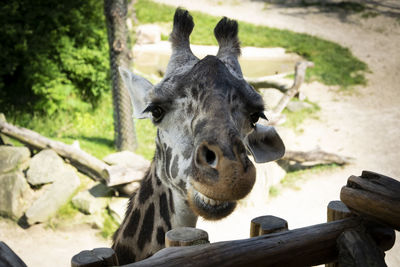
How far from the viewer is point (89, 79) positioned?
9.87 m

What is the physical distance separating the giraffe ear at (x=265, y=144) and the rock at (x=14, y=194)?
5232 mm

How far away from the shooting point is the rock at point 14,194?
6734 mm

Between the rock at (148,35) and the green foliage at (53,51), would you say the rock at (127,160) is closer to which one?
the green foliage at (53,51)

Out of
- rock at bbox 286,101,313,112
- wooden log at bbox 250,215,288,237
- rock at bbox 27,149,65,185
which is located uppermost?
wooden log at bbox 250,215,288,237

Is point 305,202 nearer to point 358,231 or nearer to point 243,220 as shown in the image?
point 243,220

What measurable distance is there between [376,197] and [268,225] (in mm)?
577

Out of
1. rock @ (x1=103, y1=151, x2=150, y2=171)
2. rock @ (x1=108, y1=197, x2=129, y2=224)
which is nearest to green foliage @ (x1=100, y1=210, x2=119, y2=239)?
rock @ (x1=108, y1=197, x2=129, y2=224)

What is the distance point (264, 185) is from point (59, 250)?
3.61 m

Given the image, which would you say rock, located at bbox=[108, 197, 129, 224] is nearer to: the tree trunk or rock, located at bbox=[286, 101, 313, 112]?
the tree trunk

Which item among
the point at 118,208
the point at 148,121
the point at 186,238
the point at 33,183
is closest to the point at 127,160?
the point at 118,208

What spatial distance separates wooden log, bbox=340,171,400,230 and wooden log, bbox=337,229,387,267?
0.12m

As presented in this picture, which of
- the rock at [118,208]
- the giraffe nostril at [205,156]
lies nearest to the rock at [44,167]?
the rock at [118,208]

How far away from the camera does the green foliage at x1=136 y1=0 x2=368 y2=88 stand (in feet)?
39.9

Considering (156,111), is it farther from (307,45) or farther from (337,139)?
(307,45)
